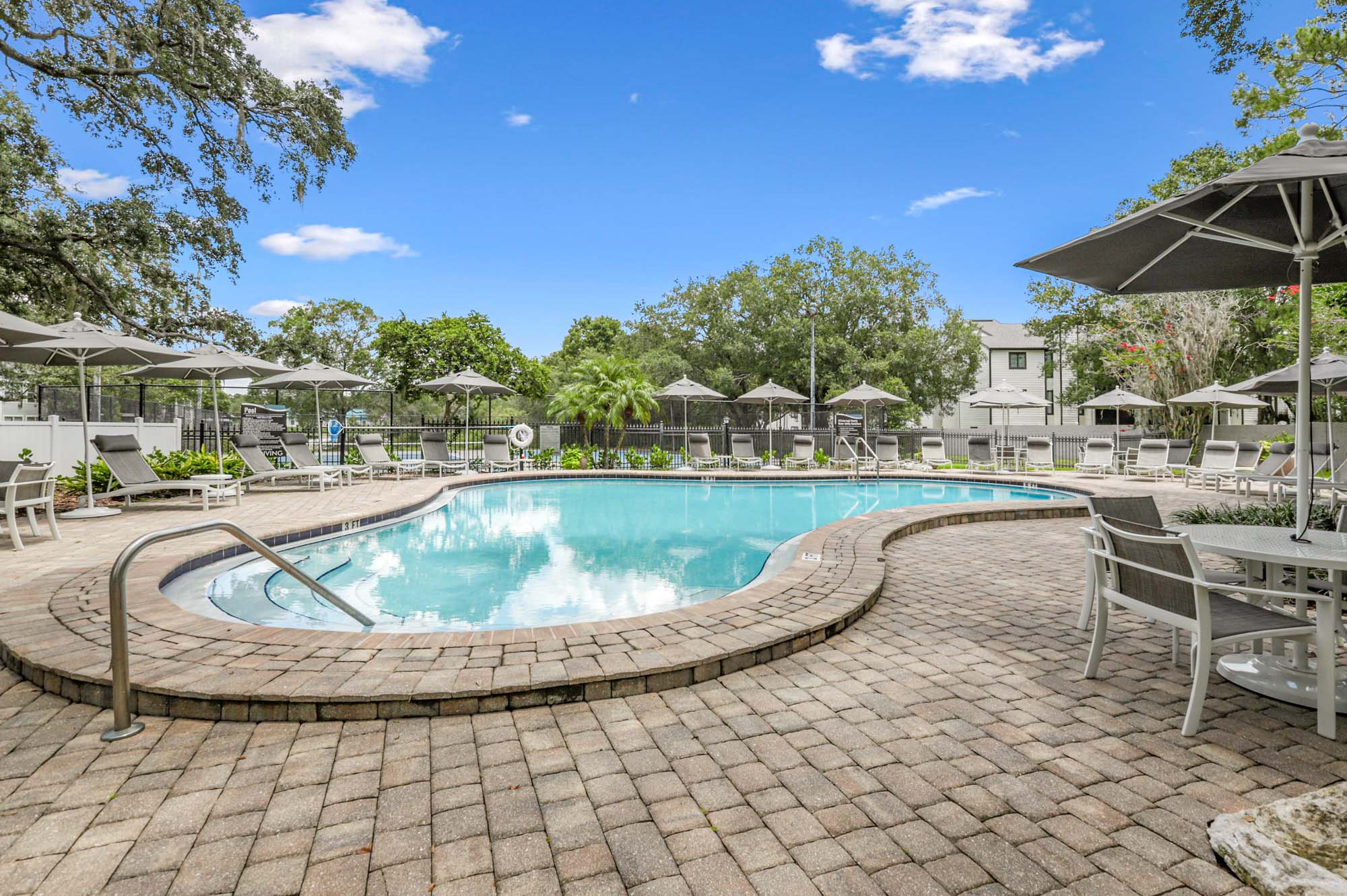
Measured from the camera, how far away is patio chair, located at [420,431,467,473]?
45.9 feet

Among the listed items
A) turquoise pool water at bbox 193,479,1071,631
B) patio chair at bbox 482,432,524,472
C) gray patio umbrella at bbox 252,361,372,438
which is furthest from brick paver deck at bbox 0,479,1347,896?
patio chair at bbox 482,432,524,472

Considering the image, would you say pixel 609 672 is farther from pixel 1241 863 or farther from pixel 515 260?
pixel 515 260

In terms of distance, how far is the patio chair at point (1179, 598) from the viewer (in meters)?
2.38

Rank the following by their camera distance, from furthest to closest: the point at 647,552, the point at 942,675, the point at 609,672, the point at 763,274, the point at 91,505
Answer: the point at 763,274 → the point at 91,505 → the point at 647,552 → the point at 942,675 → the point at 609,672

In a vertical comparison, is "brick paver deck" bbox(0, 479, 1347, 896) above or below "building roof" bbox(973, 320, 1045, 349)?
below

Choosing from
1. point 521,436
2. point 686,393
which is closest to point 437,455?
point 521,436

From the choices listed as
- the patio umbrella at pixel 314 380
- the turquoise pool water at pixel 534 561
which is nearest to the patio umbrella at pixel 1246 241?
the turquoise pool water at pixel 534 561

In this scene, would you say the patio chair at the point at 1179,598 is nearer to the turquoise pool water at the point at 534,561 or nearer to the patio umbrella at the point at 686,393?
the turquoise pool water at the point at 534,561

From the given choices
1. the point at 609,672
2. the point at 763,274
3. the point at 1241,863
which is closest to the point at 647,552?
the point at 609,672

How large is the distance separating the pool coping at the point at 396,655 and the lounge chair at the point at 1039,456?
13.8m

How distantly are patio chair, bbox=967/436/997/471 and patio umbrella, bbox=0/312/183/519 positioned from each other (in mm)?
16160

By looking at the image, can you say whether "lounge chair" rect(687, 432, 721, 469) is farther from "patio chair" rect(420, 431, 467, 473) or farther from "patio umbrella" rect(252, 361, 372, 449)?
"patio umbrella" rect(252, 361, 372, 449)

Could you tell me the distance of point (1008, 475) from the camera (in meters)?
13.3

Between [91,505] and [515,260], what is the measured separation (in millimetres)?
26175
